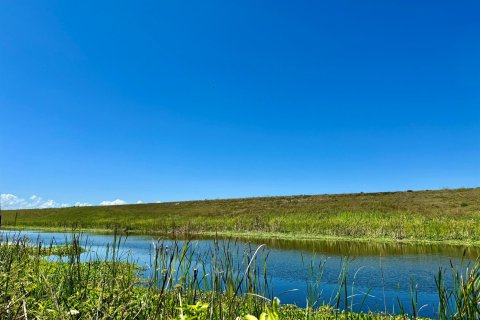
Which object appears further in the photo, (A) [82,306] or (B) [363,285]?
(B) [363,285]

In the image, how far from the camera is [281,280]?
543 inches

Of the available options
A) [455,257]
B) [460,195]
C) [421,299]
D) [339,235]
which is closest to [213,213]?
[339,235]

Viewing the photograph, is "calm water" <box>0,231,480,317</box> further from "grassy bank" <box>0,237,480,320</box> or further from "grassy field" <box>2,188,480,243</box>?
"grassy bank" <box>0,237,480,320</box>

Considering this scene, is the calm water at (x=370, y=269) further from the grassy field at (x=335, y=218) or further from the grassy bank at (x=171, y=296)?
the grassy bank at (x=171, y=296)

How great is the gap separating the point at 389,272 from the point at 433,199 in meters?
33.2

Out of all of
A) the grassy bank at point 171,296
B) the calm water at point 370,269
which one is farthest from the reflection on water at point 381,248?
the grassy bank at point 171,296

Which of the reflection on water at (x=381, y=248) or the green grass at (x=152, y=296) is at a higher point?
the green grass at (x=152, y=296)

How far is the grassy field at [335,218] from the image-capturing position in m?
26.0

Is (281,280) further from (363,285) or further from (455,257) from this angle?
(455,257)

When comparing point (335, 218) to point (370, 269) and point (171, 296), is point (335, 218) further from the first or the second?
point (171, 296)

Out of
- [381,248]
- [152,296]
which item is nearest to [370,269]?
[381,248]

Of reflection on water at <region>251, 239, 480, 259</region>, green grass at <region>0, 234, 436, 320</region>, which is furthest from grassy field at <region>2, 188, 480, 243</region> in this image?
green grass at <region>0, 234, 436, 320</region>

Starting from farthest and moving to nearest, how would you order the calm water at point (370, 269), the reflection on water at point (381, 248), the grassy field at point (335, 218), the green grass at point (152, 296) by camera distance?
the grassy field at point (335, 218) < the reflection on water at point (381, 248) < the calm water at point (370, 269) < the green grass at point (152, 296)

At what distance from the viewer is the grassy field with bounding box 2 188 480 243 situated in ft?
85.5
